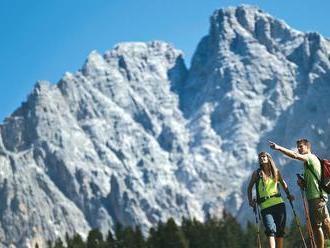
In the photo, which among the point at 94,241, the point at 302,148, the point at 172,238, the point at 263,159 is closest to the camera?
the point at 302,148

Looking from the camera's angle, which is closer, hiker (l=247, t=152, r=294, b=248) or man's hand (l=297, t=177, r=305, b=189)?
hiker (l=247, t=152, r=294, b=248)

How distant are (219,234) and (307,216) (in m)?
108

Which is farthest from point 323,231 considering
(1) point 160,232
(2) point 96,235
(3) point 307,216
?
(2) point 96,235

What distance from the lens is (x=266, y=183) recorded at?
21.8 meters

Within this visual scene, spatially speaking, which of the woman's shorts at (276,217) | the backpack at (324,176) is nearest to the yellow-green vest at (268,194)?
the woman's shorts at (276,217)

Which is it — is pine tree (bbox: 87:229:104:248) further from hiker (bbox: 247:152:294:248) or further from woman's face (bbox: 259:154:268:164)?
woman's face (bbox: 259:154:268:164)

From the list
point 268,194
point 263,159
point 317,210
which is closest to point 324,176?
point 317,210

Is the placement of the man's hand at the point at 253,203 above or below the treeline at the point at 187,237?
below

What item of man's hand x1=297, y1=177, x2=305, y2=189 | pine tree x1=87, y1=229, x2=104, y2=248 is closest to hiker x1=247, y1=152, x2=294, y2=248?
man's hand x1=297, y1=177, x2=305, y2=189

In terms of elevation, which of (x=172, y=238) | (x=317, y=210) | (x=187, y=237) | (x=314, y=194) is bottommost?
(x=317, y=210)

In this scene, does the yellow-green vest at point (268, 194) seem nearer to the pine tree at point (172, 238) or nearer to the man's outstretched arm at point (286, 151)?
the man's outstretched arm at point (286, 151)

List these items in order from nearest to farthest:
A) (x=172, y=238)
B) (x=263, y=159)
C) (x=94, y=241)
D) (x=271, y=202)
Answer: (x=271, y=202) → (x=263, y=159) → (x=172, y=238) → (x=94, y=241)

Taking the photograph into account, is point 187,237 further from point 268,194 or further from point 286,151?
point 286,151

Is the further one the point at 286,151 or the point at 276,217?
the point at 276,217
